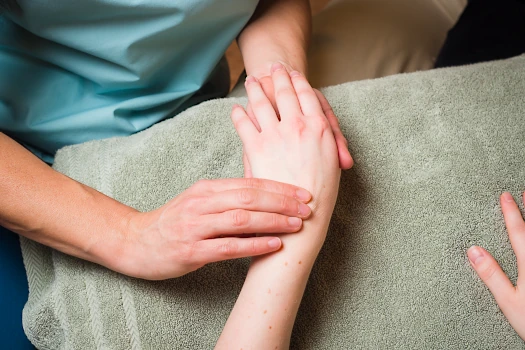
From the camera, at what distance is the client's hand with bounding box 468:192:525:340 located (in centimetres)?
57

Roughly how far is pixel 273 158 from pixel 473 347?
1.14ft

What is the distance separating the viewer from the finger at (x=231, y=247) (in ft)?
1.69

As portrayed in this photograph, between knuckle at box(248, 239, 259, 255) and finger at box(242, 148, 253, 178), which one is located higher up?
finger at box(242, 148, 253, 178)

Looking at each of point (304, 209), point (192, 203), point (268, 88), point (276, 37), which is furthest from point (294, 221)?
point (276, 37)

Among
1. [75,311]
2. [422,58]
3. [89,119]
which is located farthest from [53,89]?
[422,58]

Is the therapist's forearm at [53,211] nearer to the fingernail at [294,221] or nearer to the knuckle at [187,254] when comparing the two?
the knuckle at [187,254]

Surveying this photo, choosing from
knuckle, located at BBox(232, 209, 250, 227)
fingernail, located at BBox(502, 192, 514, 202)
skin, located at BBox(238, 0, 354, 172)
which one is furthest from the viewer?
skin, located at BBox(238, 0, 354, 172)

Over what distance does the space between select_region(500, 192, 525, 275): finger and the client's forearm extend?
27 cm

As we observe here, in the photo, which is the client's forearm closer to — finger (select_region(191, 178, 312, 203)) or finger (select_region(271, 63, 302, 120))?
finger (select_region(191, 178, 312, 203))

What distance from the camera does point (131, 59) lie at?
0.68 meters

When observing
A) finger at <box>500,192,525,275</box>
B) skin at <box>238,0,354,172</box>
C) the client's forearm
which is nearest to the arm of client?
the client's forearm

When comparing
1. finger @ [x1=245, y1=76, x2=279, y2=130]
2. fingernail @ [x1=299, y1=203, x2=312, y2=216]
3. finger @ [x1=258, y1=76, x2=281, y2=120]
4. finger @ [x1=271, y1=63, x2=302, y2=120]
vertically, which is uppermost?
finger @ [x1=271, y1=63, x2=302, y2=120]

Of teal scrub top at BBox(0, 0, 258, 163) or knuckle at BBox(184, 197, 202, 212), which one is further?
teal scrub top at BBox(0, 0, 258, 163)

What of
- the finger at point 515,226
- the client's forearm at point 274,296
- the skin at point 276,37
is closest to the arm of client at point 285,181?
the client's forearm at point 274,296
